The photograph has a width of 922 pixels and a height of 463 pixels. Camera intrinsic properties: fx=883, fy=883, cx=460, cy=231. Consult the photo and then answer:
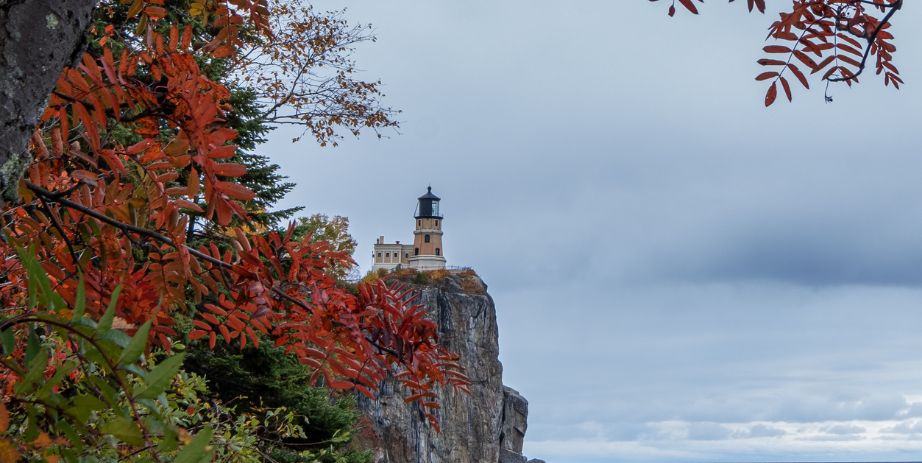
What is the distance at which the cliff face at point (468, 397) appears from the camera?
49.6m

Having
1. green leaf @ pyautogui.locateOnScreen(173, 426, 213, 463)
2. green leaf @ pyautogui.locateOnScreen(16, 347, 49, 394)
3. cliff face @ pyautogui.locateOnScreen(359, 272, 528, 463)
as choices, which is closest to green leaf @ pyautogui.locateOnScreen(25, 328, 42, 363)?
green leaf @ pyautogui.locateOnScreen(16, 347, 49, 394)

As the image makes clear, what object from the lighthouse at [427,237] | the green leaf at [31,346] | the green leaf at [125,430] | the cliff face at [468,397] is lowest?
the green leaf at [125,430]

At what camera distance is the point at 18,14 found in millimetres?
1608

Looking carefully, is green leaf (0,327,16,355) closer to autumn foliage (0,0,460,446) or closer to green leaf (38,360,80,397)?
green leaf (38,360,80,397)

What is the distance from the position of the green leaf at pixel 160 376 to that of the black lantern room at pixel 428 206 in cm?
7534

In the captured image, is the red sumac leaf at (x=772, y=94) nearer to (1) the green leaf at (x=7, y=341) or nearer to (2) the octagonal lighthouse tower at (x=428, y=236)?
(1) the green leaf at (x=7, y=341)

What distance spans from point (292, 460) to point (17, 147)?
11.1m

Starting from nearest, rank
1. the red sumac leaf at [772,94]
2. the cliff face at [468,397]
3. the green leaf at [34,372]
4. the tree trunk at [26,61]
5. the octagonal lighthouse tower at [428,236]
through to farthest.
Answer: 1. the green leaf at [34,372]
2. the tree trunk at [26,61]
3. the red sumac leaf at [772,94]
4. the cliff face at [468,397]
5. the octagonal lighthouse tower at [428,236]

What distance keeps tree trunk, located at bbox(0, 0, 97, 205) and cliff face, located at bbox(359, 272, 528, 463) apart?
4564 cm

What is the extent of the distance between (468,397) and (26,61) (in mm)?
53685

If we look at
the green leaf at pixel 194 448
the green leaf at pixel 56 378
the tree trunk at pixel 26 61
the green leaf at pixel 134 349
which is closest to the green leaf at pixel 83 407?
the green leaf at pixel 56 378

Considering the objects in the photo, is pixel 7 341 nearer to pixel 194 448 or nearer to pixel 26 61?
pixel 194 448

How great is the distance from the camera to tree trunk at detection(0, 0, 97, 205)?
1597 millimetres

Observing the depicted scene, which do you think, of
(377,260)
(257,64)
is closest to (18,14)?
(257,64)
